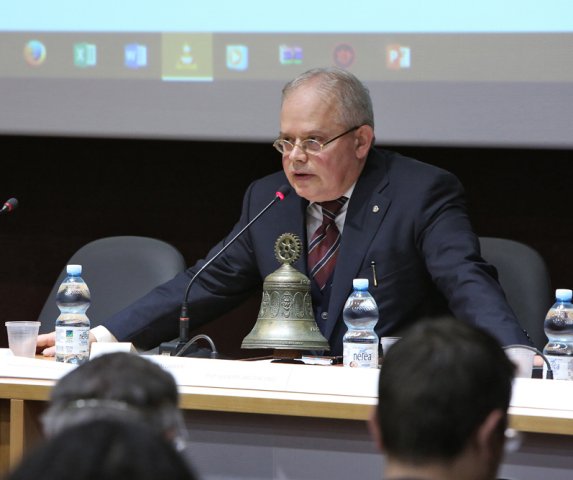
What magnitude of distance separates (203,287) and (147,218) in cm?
123

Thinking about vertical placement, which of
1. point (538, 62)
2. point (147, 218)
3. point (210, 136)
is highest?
point (538, 62)

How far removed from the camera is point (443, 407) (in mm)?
1091

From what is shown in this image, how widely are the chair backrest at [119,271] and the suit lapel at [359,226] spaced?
67 centimetres

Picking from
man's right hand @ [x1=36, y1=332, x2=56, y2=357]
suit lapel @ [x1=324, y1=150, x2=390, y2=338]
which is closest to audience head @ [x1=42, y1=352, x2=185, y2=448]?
man's right hand @ [x1=36, y1=332, x2=56, y2=357]

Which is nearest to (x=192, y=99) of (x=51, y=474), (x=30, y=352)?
(x=30, y=352)

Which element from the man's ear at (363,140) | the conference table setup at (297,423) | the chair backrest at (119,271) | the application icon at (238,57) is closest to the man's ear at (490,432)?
the conference table setup at (297,423)

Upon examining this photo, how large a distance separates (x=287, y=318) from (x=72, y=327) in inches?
22.2

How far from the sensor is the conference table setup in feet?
6.75

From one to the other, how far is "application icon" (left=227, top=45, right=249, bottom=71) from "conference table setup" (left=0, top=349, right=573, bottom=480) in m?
1.91

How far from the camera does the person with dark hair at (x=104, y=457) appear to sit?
0.75 metres

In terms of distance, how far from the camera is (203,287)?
3410mm

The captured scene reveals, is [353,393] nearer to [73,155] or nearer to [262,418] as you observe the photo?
[262,418]

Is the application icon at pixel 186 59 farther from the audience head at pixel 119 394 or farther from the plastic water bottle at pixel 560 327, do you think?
the audience head at pixel 119 394

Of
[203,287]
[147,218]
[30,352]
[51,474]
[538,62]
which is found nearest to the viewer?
[51,474]
